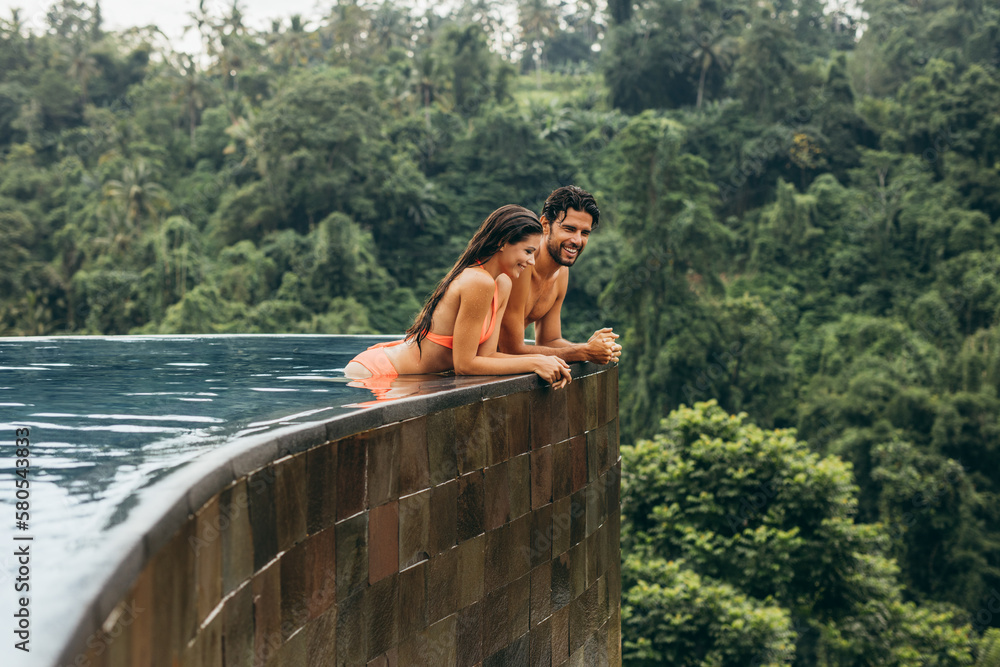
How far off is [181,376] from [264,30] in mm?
47447

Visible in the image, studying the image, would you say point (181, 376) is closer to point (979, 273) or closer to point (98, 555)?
point (98, 555)

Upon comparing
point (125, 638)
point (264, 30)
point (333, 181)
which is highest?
point (264, 30)

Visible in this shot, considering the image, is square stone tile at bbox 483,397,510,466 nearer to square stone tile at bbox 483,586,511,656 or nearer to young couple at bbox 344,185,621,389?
young couple at bbox 344,185,621,389

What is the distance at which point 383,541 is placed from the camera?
238 cm

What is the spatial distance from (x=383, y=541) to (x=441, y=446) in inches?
14.5

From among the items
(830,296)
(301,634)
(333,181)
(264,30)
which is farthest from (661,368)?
(264,30)

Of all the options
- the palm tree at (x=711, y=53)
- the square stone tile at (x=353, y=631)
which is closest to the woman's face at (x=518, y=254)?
the square stone tile at (x=353, y=631)

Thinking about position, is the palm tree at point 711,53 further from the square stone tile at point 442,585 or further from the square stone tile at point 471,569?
the square stone tile at point 442,585

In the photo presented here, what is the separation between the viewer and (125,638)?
1396 mm

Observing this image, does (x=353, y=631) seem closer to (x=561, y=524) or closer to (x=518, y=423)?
(x=518, y=423)

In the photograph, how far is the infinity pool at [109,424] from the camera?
4.75 feet

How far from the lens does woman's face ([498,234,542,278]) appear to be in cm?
341

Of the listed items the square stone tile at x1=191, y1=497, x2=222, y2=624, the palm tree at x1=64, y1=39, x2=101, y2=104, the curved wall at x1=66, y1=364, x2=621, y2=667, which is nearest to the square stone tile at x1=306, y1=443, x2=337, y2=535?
the curved wall at x1=66, y1=364, x2=621, y2=667

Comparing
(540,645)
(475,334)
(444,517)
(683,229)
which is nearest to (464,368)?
(475,334)
